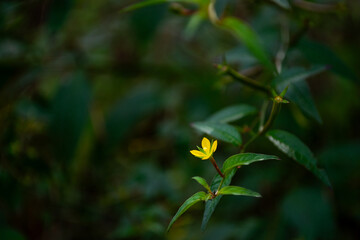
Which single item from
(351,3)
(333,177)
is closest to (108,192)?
(333,177)

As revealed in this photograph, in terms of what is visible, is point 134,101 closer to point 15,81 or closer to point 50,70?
point 50,70

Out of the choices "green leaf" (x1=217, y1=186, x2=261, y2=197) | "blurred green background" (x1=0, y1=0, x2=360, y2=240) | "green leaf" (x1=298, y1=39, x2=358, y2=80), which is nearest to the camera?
"green leaf" (x1=217, y1=186, x2=261, y2=197)

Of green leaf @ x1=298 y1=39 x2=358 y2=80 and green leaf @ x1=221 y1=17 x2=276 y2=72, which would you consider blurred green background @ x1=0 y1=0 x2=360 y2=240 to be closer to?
green leaf @ x1=298 y1=39 x2=358 y2=80

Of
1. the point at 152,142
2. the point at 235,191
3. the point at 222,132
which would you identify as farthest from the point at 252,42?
the point at 152,142

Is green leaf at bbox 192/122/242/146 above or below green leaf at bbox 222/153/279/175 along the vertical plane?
below

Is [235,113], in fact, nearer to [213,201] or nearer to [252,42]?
[252,42]

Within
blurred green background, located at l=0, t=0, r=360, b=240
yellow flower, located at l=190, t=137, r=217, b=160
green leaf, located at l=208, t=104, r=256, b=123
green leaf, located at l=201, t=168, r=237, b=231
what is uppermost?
yellow flower, located at l=190, t=137, r=217, b=160

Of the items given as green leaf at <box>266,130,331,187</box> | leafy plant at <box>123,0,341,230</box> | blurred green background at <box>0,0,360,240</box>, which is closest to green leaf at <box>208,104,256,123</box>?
leafy plant at <box>123,0,341,230</box>
